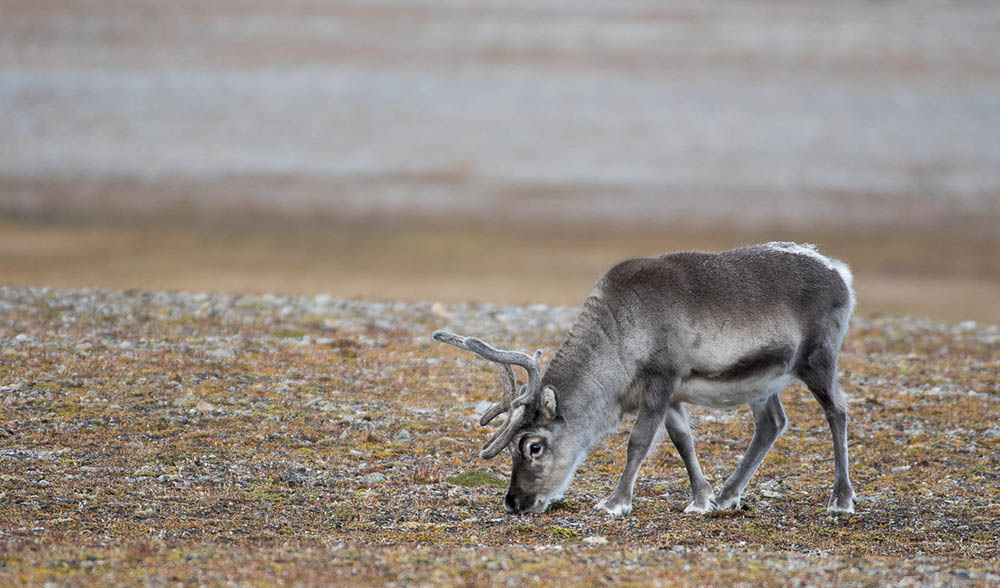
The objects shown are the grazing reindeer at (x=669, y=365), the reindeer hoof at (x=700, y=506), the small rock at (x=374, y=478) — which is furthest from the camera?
the small rock at (x=374, y=478)

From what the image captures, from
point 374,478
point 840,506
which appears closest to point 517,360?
point 374,478

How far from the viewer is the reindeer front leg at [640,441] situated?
12906 millimetres

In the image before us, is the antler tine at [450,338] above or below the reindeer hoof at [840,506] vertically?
above

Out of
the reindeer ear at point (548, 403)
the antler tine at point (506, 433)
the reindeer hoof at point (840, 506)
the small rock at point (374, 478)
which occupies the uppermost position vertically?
the reindeer ear at point (548, 403)

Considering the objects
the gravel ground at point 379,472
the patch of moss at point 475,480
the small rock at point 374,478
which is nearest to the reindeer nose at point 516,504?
the gravel ground at point 379,472

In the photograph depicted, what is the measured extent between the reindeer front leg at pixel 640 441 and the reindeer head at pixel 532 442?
0.53 metres

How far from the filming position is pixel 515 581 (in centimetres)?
973

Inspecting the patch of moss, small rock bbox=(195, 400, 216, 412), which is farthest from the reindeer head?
small rock bbox=(195, 400, 216, 412)

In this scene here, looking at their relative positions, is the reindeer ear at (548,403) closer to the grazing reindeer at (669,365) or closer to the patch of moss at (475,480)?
the grazing reindeer at (669,365)

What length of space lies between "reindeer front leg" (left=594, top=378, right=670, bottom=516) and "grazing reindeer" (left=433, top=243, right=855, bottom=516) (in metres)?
0.01

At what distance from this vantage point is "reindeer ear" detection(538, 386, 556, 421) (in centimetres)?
1283

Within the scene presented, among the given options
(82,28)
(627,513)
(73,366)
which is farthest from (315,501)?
(82,28)

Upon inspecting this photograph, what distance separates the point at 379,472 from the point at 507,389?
216 centimetres

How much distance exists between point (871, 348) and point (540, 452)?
1135 cm
